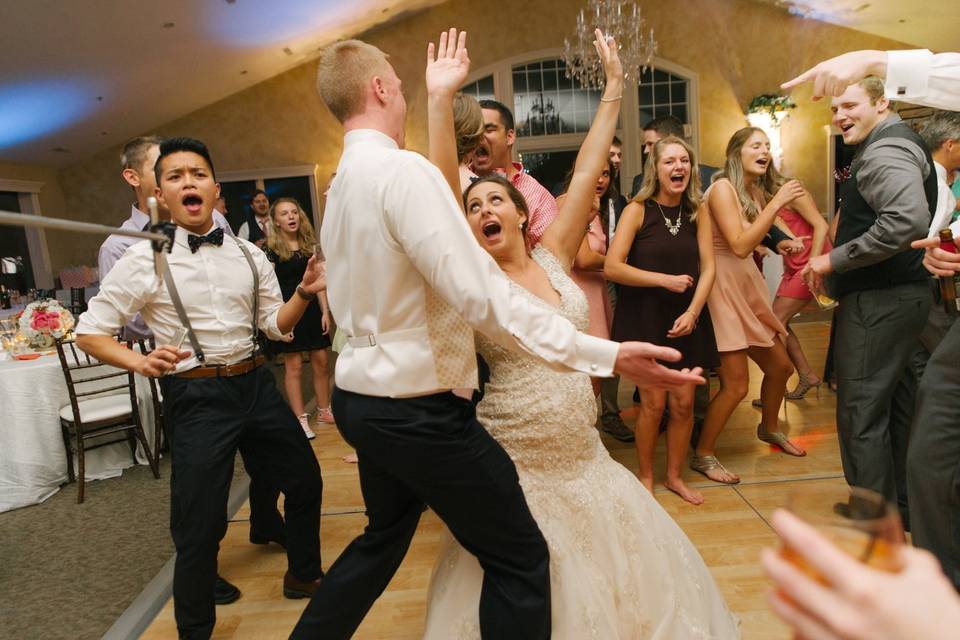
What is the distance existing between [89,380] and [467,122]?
263cm

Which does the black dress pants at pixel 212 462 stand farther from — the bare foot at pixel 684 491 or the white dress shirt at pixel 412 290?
the bare foot at pixel 684 491

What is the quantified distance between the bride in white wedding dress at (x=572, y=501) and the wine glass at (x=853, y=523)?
3.83ft

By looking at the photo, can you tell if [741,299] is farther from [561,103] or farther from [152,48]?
[561,103]

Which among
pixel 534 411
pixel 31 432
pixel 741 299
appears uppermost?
pixel 741 299

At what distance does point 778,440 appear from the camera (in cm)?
336

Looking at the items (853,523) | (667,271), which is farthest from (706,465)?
(853,523)

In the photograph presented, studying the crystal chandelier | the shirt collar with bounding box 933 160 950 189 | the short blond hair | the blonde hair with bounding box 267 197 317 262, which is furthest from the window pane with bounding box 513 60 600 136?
the short blond hair

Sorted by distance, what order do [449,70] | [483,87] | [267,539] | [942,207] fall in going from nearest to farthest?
[449,70]
[942,207]
[267,539]
[483,87]

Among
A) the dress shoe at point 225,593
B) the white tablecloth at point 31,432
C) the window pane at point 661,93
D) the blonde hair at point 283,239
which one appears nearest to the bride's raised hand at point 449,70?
the dress shoe at point 225,593

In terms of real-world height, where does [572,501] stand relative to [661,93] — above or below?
below

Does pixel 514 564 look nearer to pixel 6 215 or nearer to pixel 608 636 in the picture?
pixel 608 636

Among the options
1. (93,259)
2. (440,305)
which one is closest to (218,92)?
(93,259)

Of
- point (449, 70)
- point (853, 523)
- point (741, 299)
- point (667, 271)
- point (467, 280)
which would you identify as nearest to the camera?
point (853, 523)

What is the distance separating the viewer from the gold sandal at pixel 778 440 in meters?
3.29
